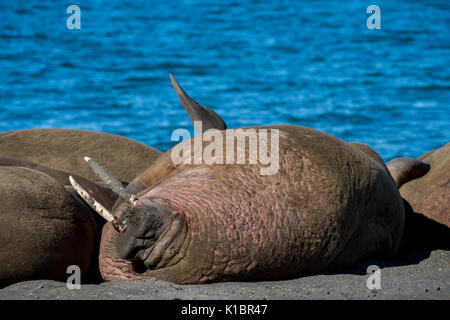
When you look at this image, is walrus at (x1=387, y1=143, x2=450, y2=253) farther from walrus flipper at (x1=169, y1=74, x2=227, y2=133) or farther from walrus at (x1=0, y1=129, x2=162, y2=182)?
walrus at (x1=0, y1=129, x2=162, y2=182)

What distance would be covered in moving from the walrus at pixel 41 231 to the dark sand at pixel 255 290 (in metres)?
0.09

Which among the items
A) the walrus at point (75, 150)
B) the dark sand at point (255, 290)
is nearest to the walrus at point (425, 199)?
the dark sand at point (255, 290)

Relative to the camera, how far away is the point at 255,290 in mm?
3160

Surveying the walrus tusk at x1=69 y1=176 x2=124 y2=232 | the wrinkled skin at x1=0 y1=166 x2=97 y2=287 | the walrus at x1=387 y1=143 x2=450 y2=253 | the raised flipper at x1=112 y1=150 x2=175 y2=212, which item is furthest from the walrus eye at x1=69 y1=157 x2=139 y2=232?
the walrus at x1=387 y1=143 x2=450 y2=253

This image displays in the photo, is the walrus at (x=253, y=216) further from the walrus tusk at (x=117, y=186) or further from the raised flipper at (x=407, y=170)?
the raised flipper at (x=407, y=170)

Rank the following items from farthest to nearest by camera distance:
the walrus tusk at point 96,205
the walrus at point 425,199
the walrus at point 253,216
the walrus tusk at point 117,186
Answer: the walrus at point 425,199 < the walrus at point 253,216 < the walrus tusk at point 117,186 < the walrus tusk at point 96,205

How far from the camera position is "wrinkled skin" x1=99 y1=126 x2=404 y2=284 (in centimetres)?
318

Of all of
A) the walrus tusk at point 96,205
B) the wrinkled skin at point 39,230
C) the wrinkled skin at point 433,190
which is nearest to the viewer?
the walrus tusk at point 96,205

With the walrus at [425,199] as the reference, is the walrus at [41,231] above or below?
above

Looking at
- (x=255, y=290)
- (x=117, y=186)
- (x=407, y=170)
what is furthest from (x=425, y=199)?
(x=117, y=186)

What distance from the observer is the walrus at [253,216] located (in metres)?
3.17

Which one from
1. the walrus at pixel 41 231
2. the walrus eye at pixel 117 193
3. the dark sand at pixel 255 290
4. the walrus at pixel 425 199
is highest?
the walrus eye at pixel 117 193
